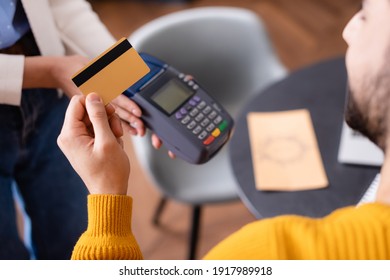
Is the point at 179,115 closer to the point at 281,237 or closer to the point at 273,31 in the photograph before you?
the point at 281,237

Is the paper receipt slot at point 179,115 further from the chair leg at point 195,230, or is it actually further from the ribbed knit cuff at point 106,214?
the chair leg at point 195,230

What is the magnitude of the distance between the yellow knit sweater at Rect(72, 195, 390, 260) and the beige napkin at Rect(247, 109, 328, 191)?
13.9 inches

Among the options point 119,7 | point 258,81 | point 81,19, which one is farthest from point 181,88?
point 119,7

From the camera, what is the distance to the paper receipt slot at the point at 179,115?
24.5 inches

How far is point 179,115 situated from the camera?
638 millimetres

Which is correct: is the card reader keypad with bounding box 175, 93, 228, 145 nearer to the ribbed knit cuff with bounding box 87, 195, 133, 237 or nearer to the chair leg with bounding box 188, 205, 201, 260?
the ribbed knit cuff with bounding box 87, 195, 133, 237

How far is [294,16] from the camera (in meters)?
2.00

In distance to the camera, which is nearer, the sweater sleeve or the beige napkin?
the sweater sleeve

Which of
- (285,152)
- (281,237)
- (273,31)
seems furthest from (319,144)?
(273,31)

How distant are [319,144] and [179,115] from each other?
0.38m

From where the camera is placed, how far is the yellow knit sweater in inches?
18.7

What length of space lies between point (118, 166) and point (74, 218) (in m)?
0.16

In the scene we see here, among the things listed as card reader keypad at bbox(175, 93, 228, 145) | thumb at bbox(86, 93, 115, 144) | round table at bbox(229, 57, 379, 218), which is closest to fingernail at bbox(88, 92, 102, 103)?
thumb at bbox(86, 93, 115, 144)

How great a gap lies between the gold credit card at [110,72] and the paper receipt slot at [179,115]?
84mm
